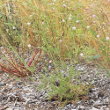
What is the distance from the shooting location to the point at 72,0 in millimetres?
3807

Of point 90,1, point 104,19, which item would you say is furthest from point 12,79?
point 90,1

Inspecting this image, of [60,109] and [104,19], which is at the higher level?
[104,19]

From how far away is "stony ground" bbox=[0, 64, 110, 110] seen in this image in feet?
8.06

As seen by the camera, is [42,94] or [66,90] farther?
[42,94]

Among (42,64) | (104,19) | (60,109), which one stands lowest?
(60,109)

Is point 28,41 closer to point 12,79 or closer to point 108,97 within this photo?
point 12,79

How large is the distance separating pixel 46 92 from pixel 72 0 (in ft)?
4.79

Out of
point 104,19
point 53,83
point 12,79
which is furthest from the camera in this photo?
point 12,79

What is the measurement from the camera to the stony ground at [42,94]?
246 cm

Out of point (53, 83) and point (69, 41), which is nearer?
point (53, 83)

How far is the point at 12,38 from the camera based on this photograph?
4109mm

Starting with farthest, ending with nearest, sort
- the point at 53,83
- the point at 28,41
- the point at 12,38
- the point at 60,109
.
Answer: the point at 12,38 < the point at 28,41 < the point at 53,83 < the point at 60,109

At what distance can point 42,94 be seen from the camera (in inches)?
106

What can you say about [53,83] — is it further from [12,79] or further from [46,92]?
[12,79]
